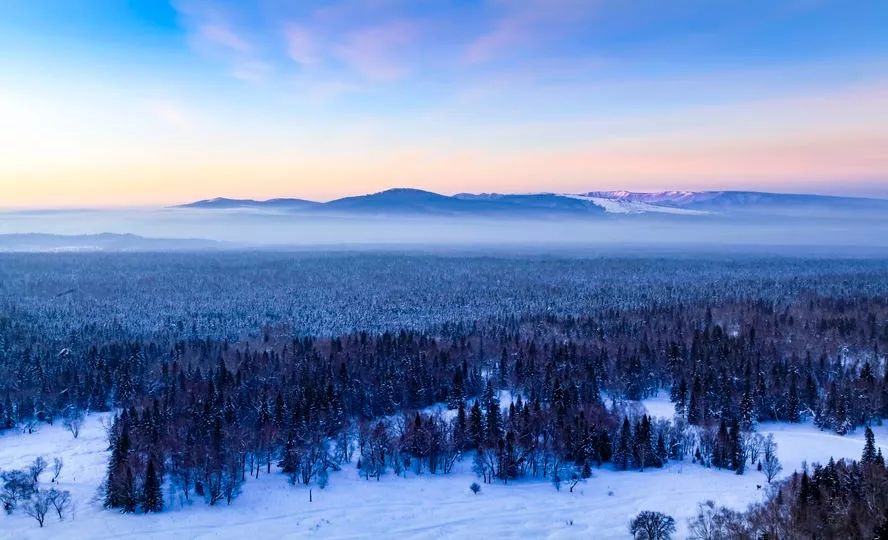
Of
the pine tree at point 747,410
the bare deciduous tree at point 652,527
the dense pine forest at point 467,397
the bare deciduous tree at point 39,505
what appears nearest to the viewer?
the bare deciduous tree at point 652,527

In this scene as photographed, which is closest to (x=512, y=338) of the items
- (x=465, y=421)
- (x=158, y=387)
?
(x=465, y=421)

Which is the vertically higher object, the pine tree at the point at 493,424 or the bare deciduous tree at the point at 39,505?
the pine tree at the point at 493,424

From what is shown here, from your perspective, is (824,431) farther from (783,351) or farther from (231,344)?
(231,344)

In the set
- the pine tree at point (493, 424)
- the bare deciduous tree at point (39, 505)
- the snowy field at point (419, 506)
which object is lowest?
the snowy field at point (419, 506)

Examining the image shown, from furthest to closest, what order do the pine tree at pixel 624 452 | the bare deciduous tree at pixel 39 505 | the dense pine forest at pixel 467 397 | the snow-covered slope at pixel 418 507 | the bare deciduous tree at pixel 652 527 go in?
the pine tree at pixel 624 452 < the dense pine forest at pixel 467 397 < the bare deciduous tree at pixel 39 505 < the snow-covered slope at pixel 418 507 < the bare deciduous tree at pixel 652 527

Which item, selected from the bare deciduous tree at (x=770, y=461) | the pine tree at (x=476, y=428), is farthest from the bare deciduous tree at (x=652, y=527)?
the pine tree at (x=476, y=428)

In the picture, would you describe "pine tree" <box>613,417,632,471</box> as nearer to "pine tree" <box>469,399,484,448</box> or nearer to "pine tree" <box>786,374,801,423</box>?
"pine tree" <box>469,399,484,448</box>

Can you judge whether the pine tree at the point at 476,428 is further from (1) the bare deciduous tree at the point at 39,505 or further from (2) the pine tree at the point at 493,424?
(1) the bare deciduous tree at the point at 39,505
